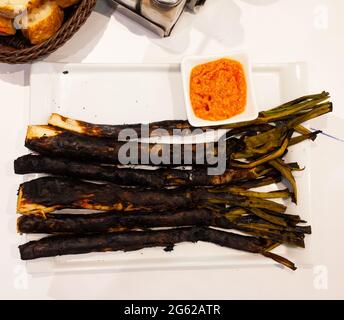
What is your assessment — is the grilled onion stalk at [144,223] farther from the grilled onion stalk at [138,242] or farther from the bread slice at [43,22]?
the bread slice at [43,22]

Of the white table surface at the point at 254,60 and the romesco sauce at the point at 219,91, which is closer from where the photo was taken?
the romesco sauce at the point at 219,91

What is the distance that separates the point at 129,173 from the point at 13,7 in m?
0.67

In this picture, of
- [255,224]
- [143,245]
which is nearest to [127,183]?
[143,245]

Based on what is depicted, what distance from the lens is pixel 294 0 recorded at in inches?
70.2

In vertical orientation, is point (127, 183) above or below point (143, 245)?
above

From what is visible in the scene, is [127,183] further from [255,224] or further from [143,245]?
[255,224]

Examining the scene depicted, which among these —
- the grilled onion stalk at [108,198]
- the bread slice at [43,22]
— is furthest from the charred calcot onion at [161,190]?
the bread slice at [43,22]

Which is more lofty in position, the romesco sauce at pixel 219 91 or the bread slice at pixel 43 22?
the bread slice at pixel 43 22

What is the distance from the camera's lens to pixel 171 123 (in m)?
1.62

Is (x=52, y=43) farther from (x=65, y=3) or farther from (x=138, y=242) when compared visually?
(x=138, y=242)

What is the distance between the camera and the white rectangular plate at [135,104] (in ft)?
5.31

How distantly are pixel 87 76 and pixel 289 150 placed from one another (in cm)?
82

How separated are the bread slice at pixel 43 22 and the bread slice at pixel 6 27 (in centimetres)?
4
